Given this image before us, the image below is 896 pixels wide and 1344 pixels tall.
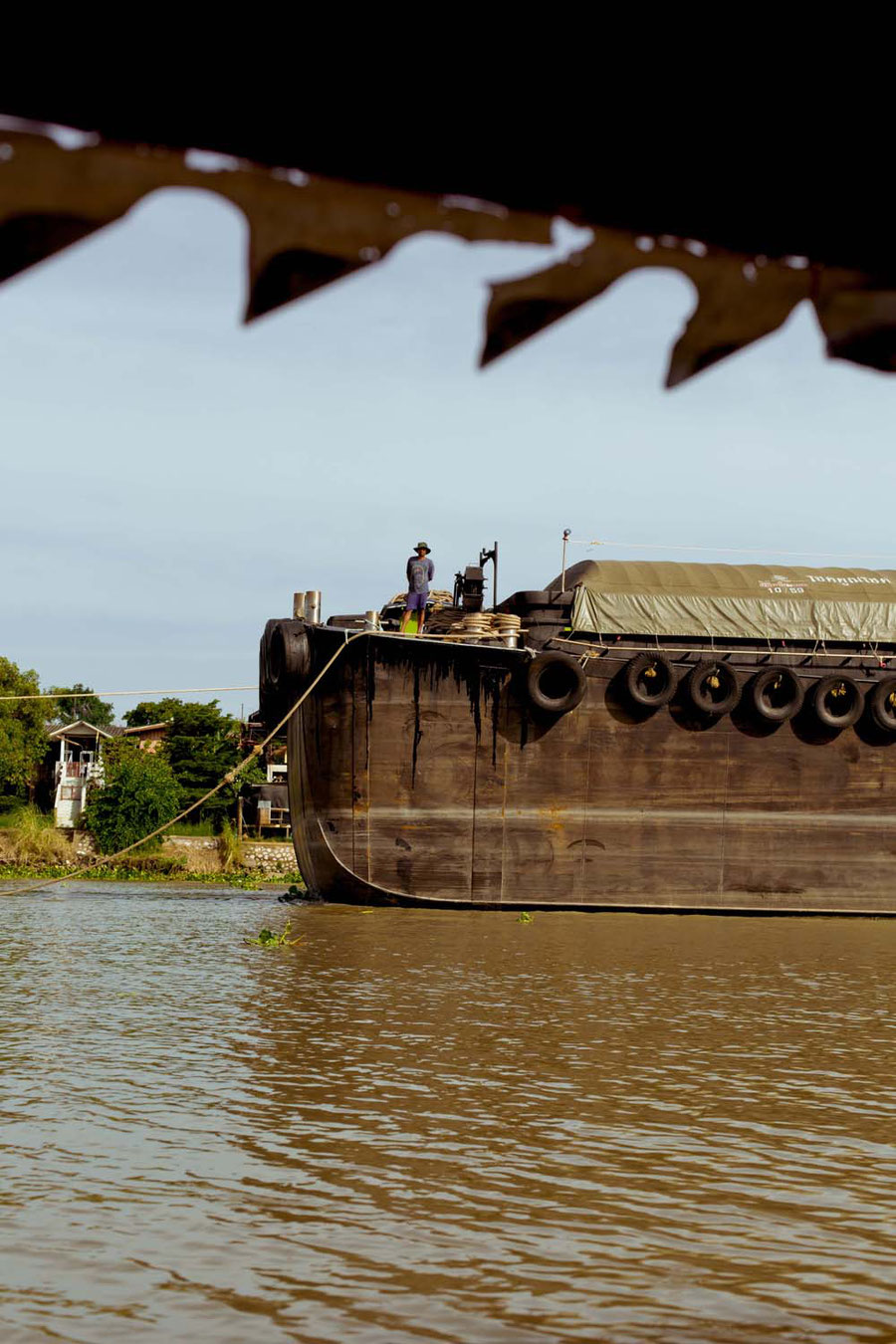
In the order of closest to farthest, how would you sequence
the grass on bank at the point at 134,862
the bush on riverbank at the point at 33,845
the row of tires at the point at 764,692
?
the row of tires at the point at 764,692, the grass on bank at the point at 134,862, the bush on riverbank at the point at 33,845

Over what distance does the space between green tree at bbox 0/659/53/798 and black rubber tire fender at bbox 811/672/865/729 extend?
3935 cm

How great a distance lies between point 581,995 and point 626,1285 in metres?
6.32

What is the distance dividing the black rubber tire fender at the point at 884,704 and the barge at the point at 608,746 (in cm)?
2

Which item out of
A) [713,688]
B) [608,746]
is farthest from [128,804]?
[713,688]

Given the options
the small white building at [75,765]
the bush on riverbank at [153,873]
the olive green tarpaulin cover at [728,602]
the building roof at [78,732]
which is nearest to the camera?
the olive green tarpaulin cover at [728,602]

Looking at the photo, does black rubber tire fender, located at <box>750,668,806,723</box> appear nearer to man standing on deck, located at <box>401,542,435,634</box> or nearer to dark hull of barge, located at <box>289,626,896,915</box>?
dark hull of barge, located at <box>289,626,896,915</box>

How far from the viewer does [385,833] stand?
1738 centimetres

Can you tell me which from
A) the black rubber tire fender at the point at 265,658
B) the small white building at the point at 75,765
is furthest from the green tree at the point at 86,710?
the black rubber tire fender at the point at 265,658

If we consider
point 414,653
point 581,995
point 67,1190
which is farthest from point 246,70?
point 414,653

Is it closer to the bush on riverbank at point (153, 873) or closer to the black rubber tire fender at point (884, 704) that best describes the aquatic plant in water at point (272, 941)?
the black rubber tire fender at point (884, 704)

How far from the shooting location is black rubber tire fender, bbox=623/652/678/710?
17.8 meters

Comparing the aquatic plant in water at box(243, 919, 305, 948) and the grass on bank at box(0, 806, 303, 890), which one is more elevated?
the aquatic plant in water at box(243, 919, 305, 948)

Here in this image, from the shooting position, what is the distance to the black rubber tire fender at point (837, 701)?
60.3ft

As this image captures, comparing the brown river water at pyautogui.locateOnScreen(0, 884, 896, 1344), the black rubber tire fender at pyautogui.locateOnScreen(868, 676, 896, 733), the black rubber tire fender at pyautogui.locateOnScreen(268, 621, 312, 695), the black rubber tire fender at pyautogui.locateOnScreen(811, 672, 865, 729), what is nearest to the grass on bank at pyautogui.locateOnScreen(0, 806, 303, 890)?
the black rubber tire fender at pyautogui.locateOnScreen(268, 621, 312, 695)
